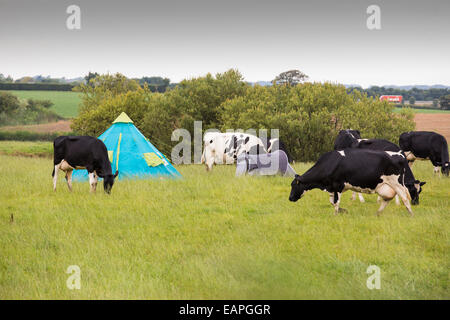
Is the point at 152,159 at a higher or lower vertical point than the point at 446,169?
higher

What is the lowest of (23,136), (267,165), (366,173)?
(267,165)

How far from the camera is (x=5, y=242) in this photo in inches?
400

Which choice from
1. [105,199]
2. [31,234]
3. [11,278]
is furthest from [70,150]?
[11,278]

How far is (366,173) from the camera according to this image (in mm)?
11812

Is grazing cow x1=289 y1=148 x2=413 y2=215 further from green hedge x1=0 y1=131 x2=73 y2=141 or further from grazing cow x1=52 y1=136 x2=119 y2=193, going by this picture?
green hedge x1=0 y1=131 x2=73 y2=141

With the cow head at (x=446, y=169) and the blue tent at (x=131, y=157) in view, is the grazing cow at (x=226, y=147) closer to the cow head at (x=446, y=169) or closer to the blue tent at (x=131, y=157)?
the blue tent at (x=131, y=157)

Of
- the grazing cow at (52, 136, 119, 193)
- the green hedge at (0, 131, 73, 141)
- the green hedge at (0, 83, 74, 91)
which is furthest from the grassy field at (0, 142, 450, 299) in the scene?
the green hedge at (0, 83, 74, 91)

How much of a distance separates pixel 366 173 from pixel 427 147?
9534mm

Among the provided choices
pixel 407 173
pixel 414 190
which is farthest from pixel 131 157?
pixel 414 190

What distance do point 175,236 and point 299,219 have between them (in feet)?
11.7

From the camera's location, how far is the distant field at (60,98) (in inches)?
3390

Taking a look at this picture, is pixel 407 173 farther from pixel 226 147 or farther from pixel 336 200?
pixel 226 147

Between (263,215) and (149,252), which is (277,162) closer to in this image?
(263,215)

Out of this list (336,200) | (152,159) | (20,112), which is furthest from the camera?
(20,112)
